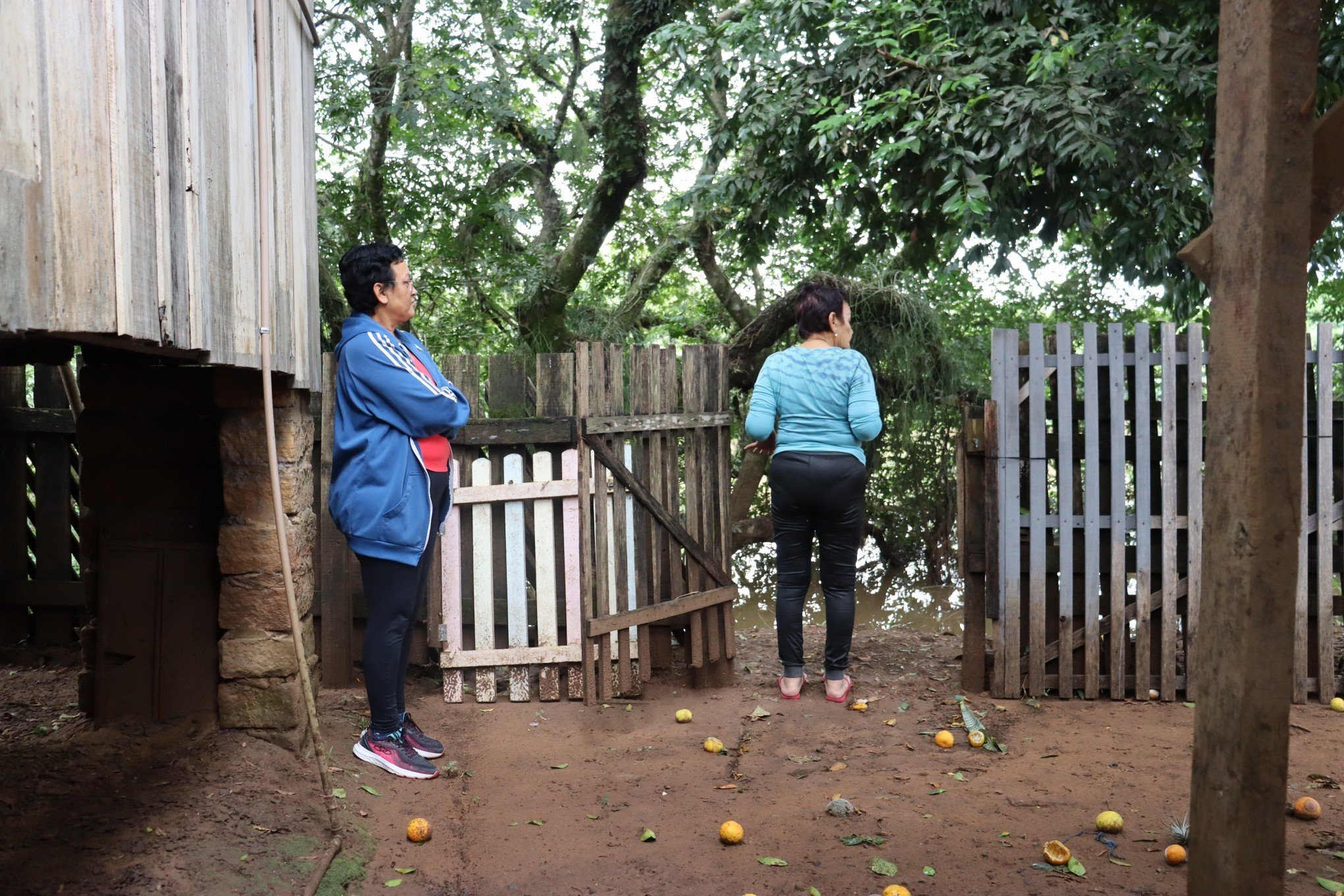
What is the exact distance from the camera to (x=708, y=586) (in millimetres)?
5676

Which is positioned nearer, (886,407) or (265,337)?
(265,337)

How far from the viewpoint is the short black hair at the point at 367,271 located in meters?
4.11

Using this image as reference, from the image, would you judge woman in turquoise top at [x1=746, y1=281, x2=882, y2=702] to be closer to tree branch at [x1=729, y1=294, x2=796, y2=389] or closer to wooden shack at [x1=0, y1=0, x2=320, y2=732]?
wooden shack at [x1=0, y1=0, x2=320, y2=732]

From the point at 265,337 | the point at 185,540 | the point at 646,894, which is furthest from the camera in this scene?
the point at 185,540

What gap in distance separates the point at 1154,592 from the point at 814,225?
403 centimetres

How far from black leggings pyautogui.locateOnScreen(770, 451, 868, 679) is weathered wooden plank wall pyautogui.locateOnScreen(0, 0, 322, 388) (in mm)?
2392

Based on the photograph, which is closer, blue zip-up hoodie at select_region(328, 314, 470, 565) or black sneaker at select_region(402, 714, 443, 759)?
blue zip-up hoodie at select_region(328, 314, 470, 565)

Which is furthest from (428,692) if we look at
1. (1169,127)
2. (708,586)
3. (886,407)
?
(886,407)

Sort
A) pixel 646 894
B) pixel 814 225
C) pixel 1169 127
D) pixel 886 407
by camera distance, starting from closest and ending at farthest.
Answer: pixel 646 894
pixel 1169 127
pixel 814 225
pixel 886 407

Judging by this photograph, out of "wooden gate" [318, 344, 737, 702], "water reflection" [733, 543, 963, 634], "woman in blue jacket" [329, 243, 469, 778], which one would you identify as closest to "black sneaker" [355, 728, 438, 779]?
"woman in blue jacket" [329, 243, 469, 778]

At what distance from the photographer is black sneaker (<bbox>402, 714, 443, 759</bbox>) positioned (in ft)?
14.4

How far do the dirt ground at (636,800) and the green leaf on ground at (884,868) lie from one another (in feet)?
0.09

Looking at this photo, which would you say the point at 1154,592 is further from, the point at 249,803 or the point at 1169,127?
the point at 249,803

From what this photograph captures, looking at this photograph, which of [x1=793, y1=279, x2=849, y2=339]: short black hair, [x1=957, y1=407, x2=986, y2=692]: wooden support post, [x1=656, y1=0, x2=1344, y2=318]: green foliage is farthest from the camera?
[x1=656, y1=0, x2=1344, y2=318]: green foliage
